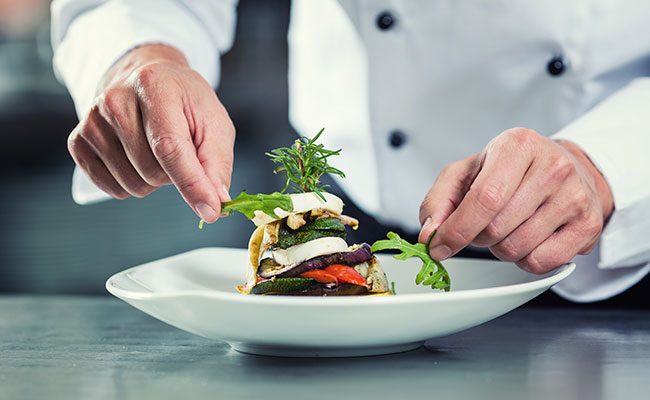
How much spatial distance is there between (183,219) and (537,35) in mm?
2639

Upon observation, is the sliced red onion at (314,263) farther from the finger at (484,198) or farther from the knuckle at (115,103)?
the knuckle at (115,103)

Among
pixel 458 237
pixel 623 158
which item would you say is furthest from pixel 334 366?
pixel 623 158

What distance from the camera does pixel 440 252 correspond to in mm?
952

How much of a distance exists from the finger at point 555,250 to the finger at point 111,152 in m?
0.67

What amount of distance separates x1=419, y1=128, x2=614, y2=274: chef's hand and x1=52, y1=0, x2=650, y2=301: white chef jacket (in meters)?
0.19

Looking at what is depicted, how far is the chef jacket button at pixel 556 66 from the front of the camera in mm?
1434

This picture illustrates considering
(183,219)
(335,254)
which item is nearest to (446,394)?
(335,254)

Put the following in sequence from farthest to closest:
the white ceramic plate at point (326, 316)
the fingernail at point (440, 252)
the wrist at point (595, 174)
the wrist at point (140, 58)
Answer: the wrist at point (140, 58)
the wrist at point (595, 174)
the fingernail at point (440, 252)
the white ceramic plate at point (326, 316)

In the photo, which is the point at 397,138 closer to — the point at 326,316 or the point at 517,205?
the point at 517,205

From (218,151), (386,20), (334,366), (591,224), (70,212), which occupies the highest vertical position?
(386,20)

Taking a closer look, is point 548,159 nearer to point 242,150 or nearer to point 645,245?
point 645,245

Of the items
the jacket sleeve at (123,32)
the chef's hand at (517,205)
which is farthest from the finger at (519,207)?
the jacket sleeve at (123,32)

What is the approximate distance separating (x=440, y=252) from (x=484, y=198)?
10 cm

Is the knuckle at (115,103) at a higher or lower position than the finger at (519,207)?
higher
